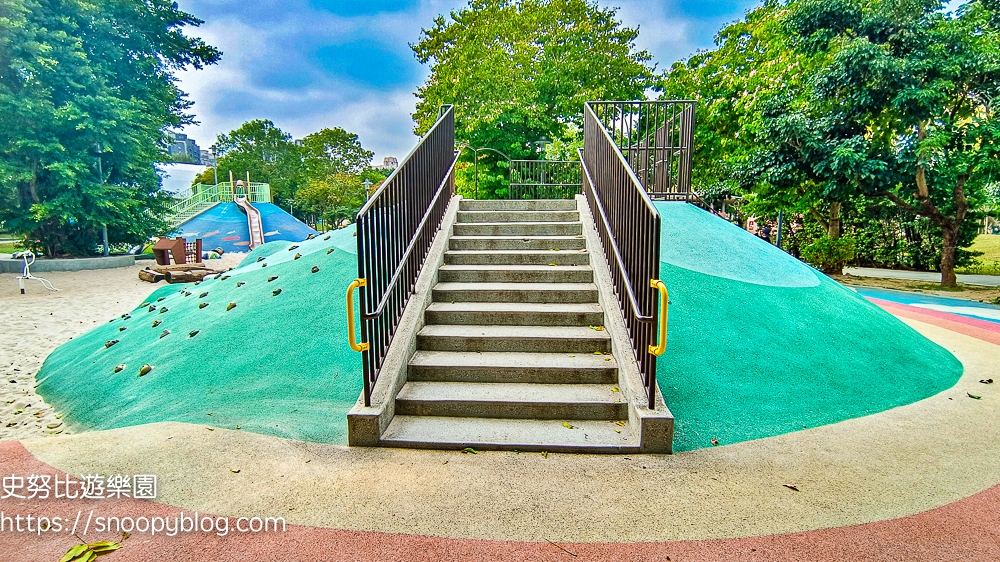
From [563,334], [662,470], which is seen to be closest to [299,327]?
[563,334]

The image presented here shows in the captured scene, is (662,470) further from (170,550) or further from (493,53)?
(493,53)

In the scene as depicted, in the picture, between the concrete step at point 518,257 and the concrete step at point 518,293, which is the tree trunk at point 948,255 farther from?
the concrete step at point 518,293

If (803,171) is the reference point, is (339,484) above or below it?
below

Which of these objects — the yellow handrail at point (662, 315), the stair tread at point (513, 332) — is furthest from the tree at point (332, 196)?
the yellow handrail at point (662, 315)

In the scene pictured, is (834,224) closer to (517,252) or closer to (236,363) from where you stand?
(517,252)

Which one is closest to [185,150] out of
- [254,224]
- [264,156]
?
[264,156]

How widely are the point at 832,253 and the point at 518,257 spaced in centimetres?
1618

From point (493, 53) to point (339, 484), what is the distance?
17.5 meters

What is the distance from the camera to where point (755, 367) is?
4.34m

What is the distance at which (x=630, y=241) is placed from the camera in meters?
3.92

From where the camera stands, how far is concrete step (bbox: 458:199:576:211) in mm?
6504

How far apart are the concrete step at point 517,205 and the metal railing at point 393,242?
32.5 inches

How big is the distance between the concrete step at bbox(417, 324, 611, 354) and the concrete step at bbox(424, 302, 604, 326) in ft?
0.42

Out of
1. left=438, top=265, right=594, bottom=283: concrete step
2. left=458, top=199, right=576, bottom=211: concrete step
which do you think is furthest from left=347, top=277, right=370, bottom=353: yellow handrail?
left=458, top=199, right=576, bottom=211: concrete step
